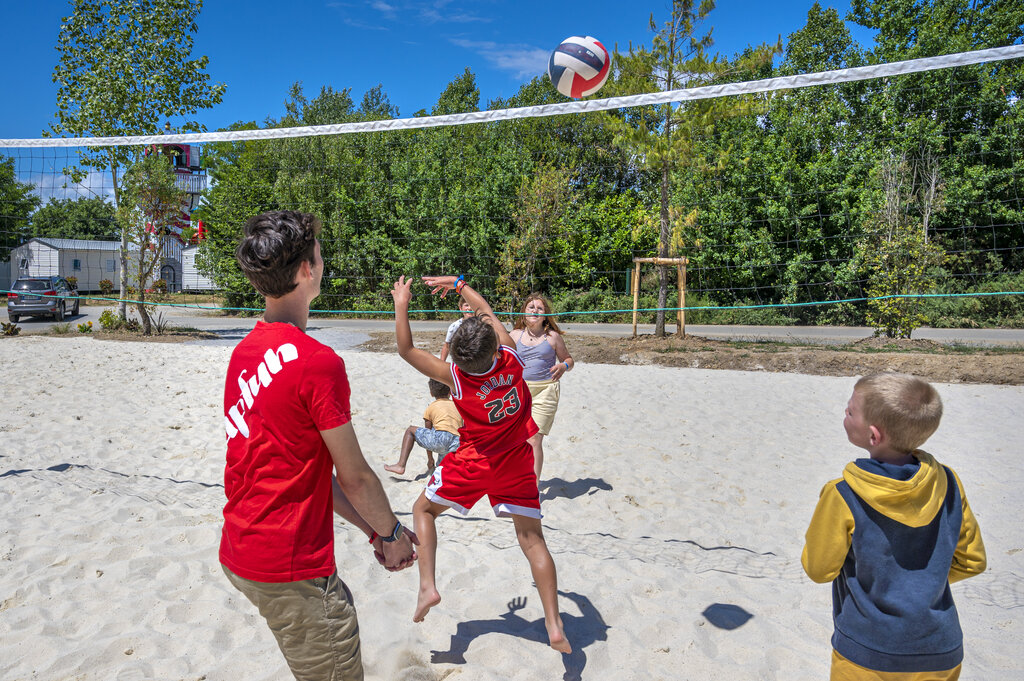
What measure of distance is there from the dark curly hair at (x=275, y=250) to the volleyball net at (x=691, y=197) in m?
3.37

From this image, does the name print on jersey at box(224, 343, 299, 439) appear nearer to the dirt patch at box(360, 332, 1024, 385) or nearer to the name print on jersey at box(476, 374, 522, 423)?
the name print on jersey at box(476, 374, 522, 423)

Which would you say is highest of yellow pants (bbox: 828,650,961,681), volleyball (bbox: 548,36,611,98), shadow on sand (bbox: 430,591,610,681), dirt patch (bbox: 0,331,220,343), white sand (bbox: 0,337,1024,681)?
volleyball (bbox: 548,36,611,98)

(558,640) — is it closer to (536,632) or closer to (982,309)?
(536,632)

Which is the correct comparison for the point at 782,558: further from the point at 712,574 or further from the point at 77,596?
the point at 77,596

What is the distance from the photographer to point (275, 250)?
1506 millimetres

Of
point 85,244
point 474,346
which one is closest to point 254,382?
point 474,346

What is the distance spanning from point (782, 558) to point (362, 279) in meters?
6.73

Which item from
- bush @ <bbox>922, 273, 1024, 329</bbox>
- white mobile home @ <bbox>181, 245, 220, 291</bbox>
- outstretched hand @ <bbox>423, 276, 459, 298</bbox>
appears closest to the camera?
outstretched hand @ <bbox>423, 276, 459, 298</bbox>

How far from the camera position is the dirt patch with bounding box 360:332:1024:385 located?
9.33 m

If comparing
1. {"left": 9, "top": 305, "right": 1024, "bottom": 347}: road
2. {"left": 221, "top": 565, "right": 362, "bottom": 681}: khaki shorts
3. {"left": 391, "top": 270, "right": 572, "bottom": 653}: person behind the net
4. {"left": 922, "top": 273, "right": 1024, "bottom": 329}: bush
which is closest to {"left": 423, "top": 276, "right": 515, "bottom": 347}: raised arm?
{"left": 391, "top": 270, "right": 572, "bottom": 653}: person behind the net

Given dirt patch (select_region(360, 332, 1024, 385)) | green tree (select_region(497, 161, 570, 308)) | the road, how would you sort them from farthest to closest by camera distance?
the road
dirt patch (select_region(360, 332, 1024, 385))
green tree (select_region(497, 161, 570, 308))

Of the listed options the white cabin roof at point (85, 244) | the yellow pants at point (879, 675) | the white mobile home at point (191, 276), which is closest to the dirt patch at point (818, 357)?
the yellow pants at point (879, 675)

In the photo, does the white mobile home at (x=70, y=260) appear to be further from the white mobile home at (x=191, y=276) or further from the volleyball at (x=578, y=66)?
the volleyball at (x=578, y=66)

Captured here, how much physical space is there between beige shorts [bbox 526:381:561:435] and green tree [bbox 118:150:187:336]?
11745mm
